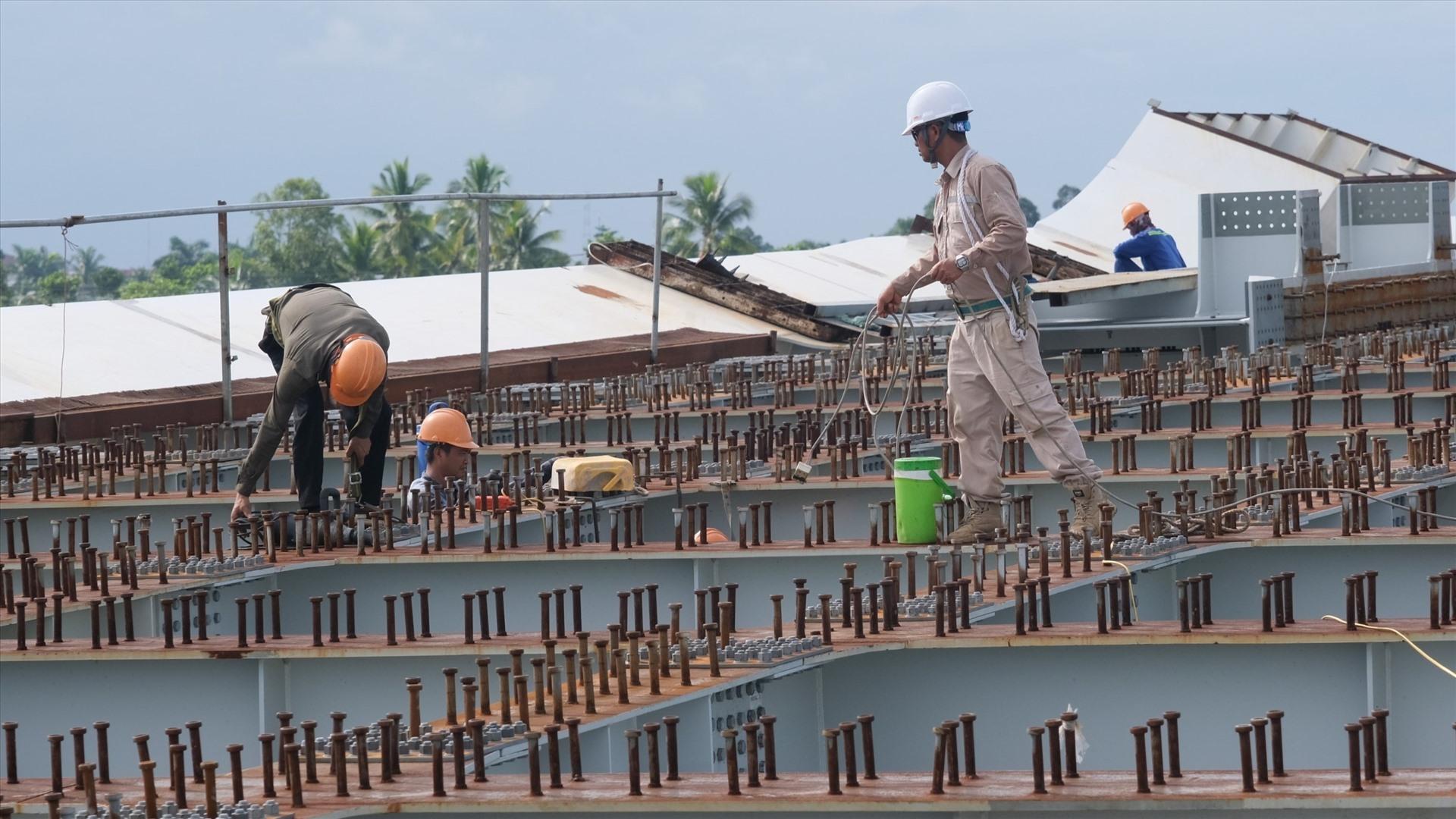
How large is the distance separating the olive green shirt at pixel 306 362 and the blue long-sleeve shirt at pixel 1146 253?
15407 mm

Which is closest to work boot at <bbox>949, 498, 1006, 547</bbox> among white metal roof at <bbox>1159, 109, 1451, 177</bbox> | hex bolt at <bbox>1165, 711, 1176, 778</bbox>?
hex bolt at <bbox>1165, 711, 1176, 778</bbox>

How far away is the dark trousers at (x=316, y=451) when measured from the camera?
10008 millimetres

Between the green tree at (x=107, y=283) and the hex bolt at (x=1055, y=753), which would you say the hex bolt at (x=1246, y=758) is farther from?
the green tree at (x=107, y=283)

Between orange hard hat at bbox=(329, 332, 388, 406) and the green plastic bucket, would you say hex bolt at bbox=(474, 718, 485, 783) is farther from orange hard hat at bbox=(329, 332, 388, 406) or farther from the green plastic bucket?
orange hard hat at bbox=(329, 332, 388, 406)

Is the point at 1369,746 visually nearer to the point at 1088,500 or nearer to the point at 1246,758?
the point at 1246,758

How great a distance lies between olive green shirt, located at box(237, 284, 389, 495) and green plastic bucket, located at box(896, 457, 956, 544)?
2.64 metres

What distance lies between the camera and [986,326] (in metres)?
8.66

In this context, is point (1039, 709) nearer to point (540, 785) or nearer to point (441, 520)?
point (540, 785)

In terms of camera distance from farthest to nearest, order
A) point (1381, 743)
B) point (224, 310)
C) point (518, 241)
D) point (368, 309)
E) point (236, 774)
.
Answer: point (518, 241) < point (368, 309) < point (224, 310) < point (236, 774) < point (1381, 743)

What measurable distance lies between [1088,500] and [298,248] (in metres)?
91.2

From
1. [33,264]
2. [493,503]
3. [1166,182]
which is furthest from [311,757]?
[33,264]

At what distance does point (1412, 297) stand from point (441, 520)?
1780 cm

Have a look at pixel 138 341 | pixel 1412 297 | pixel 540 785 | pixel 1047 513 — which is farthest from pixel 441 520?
pixel 1412 297

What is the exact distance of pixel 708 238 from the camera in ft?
299
